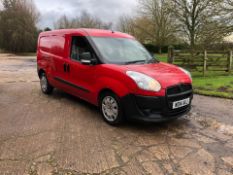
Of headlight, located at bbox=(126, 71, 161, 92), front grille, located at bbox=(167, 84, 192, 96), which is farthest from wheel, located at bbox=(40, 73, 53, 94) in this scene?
front grille, located at bbox=(167, 84, 192, 96)

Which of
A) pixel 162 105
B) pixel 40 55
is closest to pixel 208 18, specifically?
pixel 40 55

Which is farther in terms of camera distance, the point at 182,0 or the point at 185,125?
the point at 182,0

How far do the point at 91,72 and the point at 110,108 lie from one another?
2.94ft

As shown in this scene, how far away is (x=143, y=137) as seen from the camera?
393 centimetres

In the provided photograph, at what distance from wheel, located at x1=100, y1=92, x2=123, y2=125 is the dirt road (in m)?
0.16

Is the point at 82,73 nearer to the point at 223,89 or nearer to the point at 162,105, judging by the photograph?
the point at 162,105

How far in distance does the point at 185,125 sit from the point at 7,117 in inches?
147

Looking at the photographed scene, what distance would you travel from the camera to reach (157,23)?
94.2 feet

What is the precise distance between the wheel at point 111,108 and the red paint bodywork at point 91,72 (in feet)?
0.50

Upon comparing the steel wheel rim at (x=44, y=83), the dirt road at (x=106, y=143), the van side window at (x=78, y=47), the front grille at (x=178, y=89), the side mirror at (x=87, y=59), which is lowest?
the dirt road at (x=106, y=143)

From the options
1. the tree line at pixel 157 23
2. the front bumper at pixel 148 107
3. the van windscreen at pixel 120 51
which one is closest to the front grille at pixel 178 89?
the front bumper at pixel 148 107

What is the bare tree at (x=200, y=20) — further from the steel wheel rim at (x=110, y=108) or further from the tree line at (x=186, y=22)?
the steel wheel rim at (x=110, y=108)

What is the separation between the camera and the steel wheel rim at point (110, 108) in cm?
429

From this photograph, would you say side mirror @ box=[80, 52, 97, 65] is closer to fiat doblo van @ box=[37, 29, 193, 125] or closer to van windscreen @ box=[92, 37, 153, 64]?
fiat doblo van @ box=[37, 29, 193, 125]
